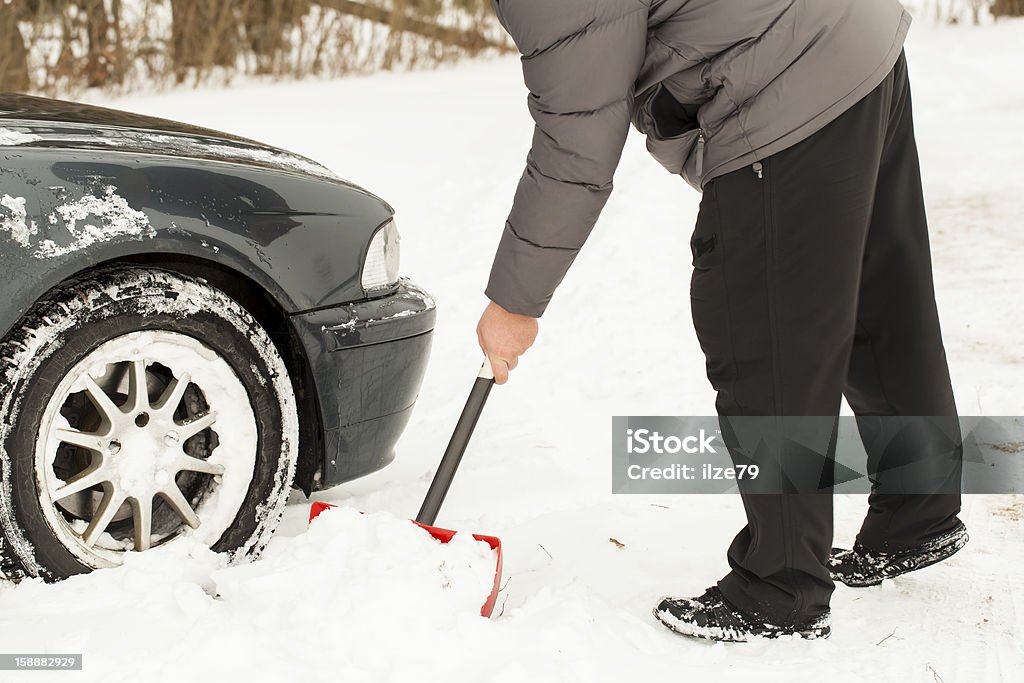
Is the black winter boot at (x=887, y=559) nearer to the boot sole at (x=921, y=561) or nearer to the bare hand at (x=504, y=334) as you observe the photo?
the boot sole at (x=921, y=561)

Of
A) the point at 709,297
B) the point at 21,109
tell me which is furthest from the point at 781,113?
the point at 21,109

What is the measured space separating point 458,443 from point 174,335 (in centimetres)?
68

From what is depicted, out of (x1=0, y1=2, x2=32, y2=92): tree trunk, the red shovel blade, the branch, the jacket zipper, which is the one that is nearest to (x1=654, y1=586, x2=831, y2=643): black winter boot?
the red shovel blade

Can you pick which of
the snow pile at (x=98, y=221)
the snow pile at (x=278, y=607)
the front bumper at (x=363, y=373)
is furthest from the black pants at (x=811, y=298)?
the snow pile at (x=98, y=221)

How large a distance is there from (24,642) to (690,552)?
1620mm

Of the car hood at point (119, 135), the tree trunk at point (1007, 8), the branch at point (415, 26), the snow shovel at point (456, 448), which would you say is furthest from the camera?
the tree trunk at point (1007, 8)

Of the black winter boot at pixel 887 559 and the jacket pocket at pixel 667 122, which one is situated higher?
the jacket pocket at pixel 667 122

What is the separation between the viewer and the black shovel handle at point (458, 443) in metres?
2.39

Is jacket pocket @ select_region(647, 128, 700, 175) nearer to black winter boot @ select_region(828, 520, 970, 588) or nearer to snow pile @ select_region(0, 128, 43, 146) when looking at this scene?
black winter boot @ select_region(828, 520, 970, 588)

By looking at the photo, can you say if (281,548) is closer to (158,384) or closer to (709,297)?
(158,384)

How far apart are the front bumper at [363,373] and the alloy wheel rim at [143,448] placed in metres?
0.21

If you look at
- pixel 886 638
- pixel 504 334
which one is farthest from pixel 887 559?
pixel 504 334

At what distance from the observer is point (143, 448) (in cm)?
225

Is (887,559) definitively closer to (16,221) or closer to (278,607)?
(278,607)
